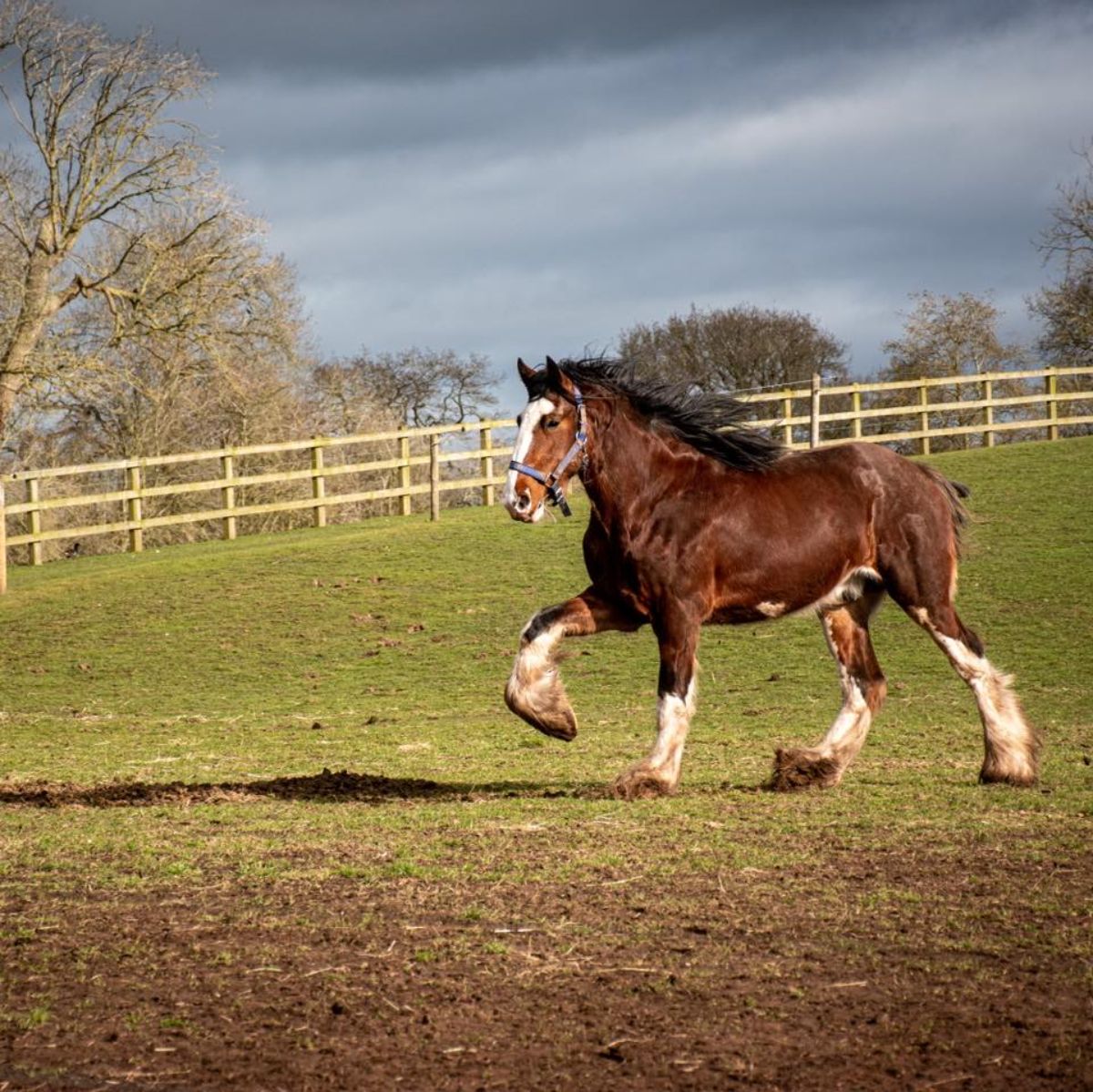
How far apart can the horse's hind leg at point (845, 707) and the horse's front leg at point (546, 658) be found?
1.40 m

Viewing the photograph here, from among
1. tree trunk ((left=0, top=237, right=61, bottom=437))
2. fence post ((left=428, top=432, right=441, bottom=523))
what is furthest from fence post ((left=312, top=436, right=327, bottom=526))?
tree trunk ((left=0, top=237, right=61, bottom=437))

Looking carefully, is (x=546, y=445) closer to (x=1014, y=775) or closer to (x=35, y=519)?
(x=1014, y=775)

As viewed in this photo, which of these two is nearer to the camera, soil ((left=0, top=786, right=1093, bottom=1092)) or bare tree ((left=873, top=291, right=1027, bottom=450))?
soil ((left=0, top=786, right=1093, bottom=1092))

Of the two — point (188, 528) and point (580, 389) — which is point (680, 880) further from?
point (188, 528)

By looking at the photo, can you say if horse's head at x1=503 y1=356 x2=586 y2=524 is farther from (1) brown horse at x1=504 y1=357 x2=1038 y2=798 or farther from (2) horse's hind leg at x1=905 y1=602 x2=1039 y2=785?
(2) horse's hind leg at x1=905 y1=602 x2=1039 y2=785

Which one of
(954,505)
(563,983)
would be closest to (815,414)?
(954,505)

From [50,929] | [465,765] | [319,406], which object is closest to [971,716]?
[465,765]

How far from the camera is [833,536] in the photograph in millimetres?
8586

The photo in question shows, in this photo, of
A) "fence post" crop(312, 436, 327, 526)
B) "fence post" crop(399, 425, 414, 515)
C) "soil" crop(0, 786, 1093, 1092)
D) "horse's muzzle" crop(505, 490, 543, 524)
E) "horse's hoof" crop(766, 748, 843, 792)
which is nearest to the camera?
"soil" crop(0, 786, 1093, 1092)

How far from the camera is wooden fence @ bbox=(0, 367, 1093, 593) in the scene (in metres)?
28.0

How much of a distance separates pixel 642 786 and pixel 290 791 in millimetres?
2282

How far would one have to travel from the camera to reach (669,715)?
8125 mm

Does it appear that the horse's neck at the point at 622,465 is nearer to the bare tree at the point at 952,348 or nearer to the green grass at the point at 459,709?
the green grass at the point at 459,709

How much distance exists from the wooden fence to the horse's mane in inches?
561
